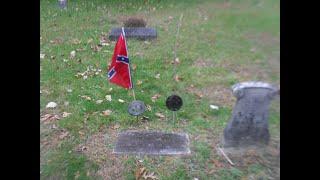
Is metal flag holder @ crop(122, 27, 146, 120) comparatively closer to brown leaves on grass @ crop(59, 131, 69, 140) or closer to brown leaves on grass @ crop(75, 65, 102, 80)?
brown leaves on grass @ crop(75, 65, 102, 80)

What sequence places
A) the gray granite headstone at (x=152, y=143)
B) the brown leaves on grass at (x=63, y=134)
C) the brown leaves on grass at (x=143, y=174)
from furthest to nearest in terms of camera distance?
the brown leaves on grass at (x=63, y=134)
the gray granite headstone at (x=152, y=143)
the brown leaves on grass at (x=143, y=174)

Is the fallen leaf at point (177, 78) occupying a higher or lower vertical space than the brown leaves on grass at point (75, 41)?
lower

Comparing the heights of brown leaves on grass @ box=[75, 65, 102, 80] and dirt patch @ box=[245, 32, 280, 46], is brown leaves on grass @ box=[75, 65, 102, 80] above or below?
below

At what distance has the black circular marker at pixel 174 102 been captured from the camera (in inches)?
149

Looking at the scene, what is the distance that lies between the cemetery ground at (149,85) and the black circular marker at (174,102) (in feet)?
0.12

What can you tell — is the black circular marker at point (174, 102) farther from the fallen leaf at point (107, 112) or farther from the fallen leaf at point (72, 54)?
the fallen leaf at point (72, 54)

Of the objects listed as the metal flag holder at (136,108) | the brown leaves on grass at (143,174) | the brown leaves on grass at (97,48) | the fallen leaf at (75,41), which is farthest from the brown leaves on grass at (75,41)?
the brown leaves on grass at (143,174)

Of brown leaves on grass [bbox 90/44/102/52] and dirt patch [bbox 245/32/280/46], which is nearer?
dirt patch [bbox 245/32/280/46]

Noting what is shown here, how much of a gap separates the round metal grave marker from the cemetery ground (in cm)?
4

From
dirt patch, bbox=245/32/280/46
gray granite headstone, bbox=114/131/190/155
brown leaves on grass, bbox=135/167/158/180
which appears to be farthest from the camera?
gray granite headstone, bbox=114/131/190/155

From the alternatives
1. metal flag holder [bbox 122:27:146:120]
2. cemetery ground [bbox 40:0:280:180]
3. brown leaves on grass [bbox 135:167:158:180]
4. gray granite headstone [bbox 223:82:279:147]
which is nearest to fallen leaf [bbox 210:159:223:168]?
cemetery ground [bbox 40:0:280:180]

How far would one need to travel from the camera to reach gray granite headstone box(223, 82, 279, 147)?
355 centimetres
